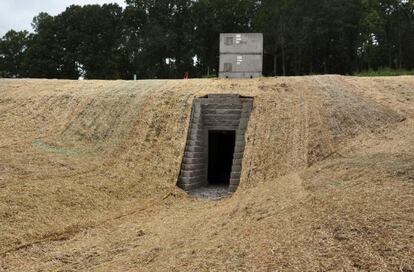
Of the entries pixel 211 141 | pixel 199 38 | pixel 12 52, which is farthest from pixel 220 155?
pixel 12 52

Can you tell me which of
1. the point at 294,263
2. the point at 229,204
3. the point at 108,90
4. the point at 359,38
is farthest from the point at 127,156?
the point at 359,38

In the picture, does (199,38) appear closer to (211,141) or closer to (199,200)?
(211,141)

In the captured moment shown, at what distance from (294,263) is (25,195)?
17.0 feet

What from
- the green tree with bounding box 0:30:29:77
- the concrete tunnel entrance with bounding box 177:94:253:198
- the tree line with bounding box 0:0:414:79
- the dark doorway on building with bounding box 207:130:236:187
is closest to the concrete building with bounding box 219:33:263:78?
the dark doorway on building with bounding box 207:130:236:187

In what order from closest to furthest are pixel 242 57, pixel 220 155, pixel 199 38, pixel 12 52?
pixel 220 155
pixel 242 57
pixel 199 38
pixel 12 52

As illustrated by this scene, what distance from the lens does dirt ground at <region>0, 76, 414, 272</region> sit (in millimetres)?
6477

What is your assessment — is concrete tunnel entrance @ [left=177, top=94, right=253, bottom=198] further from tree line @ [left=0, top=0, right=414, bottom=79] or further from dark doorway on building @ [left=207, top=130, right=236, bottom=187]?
tree line @ [left=0, top=0, right=414, bottom=79]

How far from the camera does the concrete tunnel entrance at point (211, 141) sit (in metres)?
11.9

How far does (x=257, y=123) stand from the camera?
12.9 meters

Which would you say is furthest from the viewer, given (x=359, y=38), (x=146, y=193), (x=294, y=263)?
(x=359, y=38)

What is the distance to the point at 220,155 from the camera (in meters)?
16.1

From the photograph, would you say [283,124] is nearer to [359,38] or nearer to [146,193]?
[146,193]

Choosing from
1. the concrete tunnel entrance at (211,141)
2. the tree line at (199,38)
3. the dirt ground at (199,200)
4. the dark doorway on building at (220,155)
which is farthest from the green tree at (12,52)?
the concrete tunnel entrance at (211,141)

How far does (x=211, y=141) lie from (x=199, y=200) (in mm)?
3997
